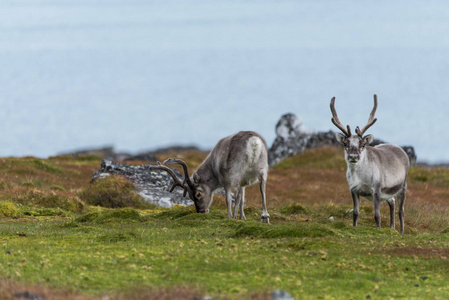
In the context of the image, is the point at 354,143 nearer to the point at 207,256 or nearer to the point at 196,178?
the point at 196,178

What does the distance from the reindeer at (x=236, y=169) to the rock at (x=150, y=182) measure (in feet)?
22.2

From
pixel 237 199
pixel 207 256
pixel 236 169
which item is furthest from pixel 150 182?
pixel 207 256

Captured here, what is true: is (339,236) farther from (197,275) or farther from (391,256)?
(197,275)

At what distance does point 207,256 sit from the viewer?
1320 centimetres

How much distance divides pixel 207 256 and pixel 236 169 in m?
8.29

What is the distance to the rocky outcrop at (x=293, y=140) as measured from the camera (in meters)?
60.7

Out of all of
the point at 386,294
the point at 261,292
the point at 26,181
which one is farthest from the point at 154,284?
the point at 26,181

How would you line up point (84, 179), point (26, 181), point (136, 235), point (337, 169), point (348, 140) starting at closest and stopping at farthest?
point (136, 235), point (348, 140), point (26, 181), point (84, 179), point (337, 169)

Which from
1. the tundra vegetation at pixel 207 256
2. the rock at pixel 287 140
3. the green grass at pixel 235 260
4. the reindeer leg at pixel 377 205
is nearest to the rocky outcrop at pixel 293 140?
the rock at pixel 287 140

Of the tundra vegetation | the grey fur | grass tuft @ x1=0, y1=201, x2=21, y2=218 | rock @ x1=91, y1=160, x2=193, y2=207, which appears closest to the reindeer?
the grey fur

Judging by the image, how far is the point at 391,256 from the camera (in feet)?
46.2

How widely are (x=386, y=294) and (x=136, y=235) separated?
7577 millimetres

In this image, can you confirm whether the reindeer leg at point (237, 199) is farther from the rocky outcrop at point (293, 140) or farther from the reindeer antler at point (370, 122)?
the rocky outcrop at point (293, 140)

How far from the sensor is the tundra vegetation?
1067 centimetres
